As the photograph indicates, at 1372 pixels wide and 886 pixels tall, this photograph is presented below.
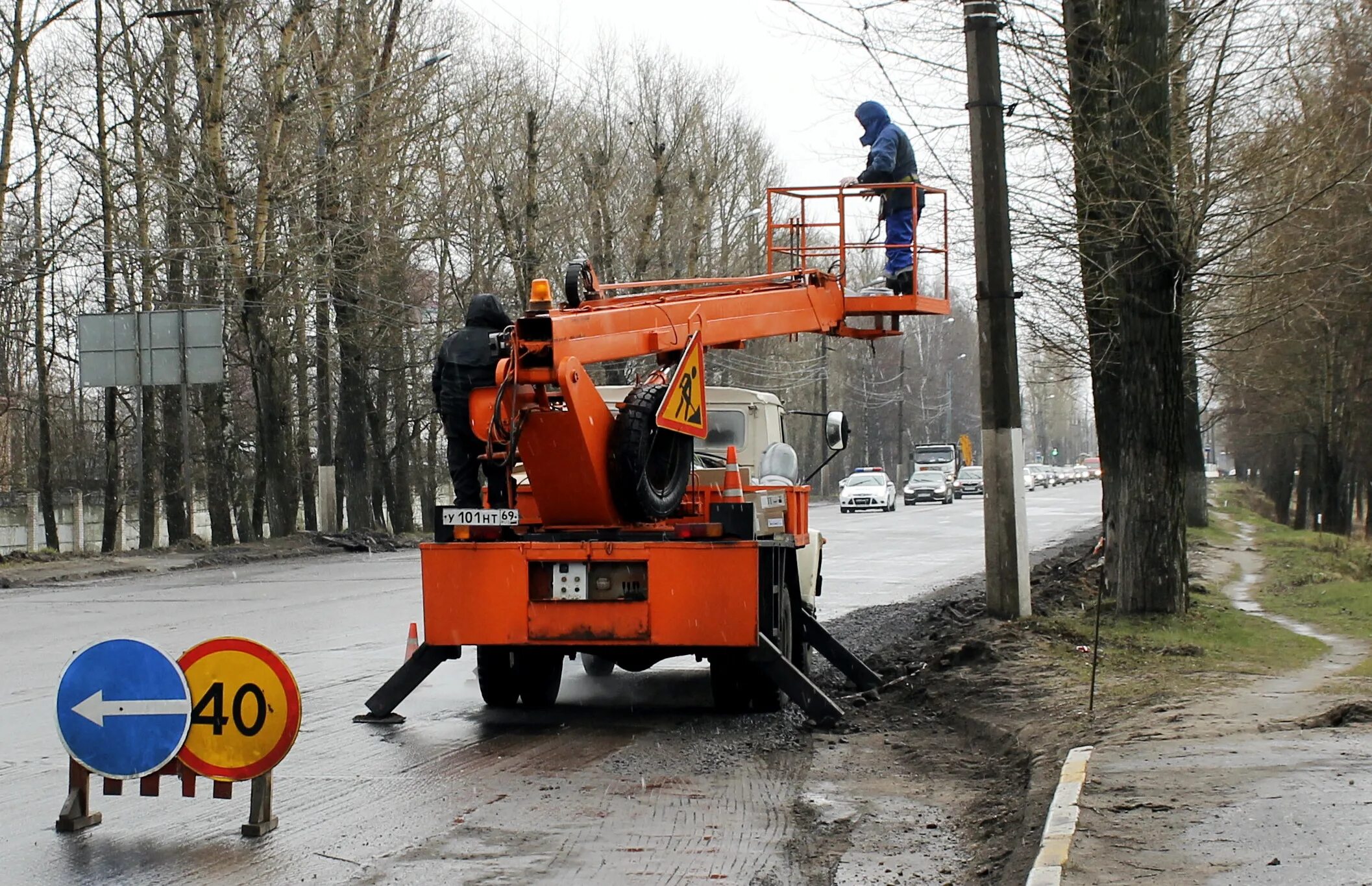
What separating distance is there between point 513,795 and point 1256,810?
357 centimetres

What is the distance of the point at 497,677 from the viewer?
33.9 ft

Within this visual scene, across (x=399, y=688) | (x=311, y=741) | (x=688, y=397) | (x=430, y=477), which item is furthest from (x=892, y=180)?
(x=430, y=477)

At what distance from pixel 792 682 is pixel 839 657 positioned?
200 cm

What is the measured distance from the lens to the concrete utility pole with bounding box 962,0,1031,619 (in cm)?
1309

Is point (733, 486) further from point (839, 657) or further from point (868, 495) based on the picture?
point (868, 495)

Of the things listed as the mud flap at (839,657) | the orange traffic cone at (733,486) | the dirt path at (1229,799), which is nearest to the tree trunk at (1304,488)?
the mud flap at (839,657)

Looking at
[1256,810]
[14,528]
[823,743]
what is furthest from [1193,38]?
[14,528]

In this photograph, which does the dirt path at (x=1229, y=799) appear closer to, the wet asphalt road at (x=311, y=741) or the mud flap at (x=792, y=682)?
the mud flap at (x=792, y=682)

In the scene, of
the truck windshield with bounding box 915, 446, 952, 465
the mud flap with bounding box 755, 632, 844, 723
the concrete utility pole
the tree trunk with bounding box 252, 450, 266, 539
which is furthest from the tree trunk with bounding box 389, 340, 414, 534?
the mud flap with bounding box 755, 632, 844, 723

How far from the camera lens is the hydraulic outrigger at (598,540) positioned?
344 inches

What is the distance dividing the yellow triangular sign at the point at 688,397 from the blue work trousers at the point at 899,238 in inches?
102

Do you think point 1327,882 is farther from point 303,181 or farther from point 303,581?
point 303,181

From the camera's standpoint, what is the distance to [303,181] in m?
32.8

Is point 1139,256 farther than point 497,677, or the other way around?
point 1139,256
